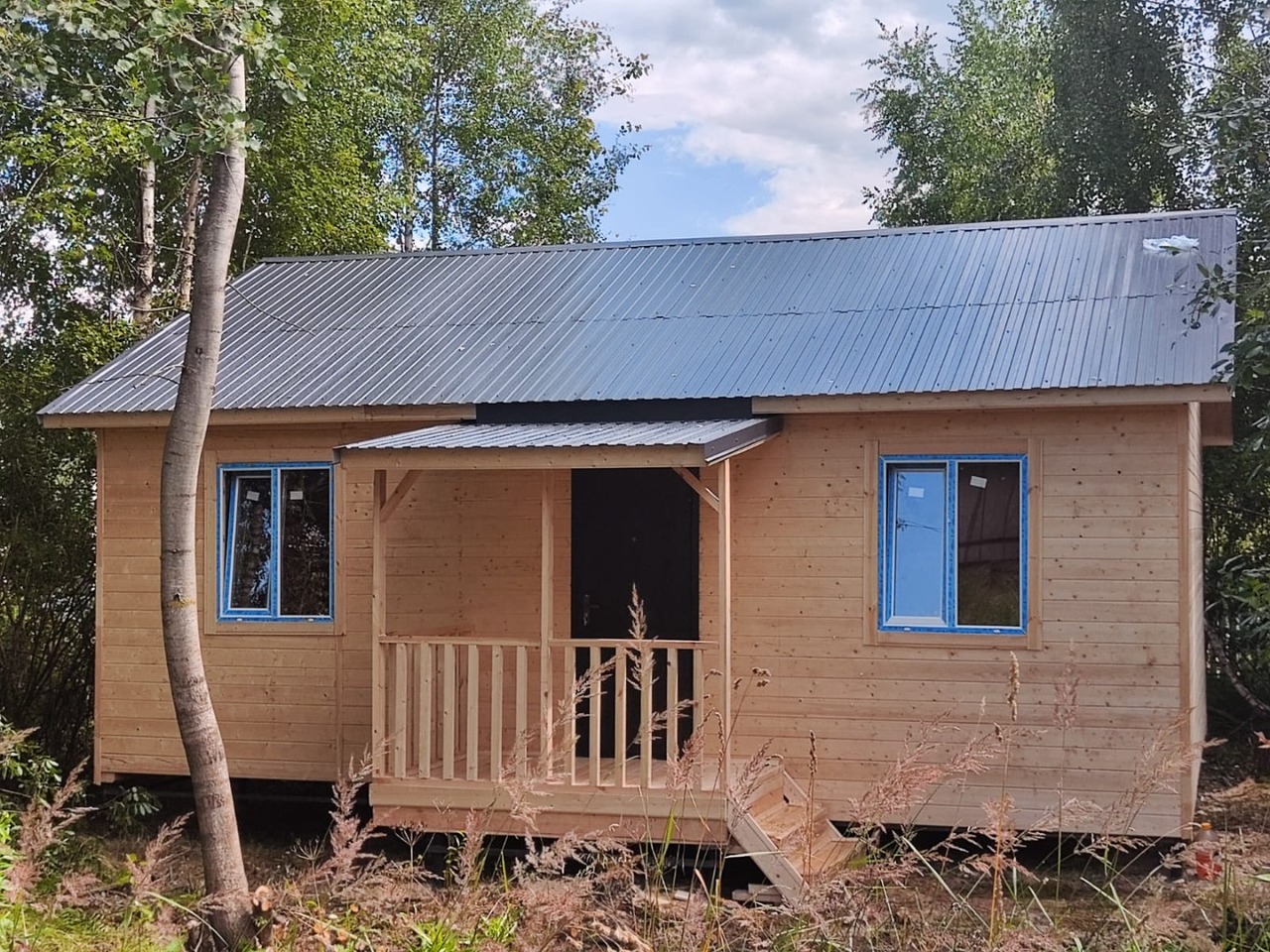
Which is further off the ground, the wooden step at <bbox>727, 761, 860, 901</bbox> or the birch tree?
the birch tree

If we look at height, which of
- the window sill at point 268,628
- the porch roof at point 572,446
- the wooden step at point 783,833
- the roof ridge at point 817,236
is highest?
the roof ridge at point 817,236

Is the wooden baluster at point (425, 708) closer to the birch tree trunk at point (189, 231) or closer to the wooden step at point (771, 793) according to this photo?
the wooden step at point (771, 793)

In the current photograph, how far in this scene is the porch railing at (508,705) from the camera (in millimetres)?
7387

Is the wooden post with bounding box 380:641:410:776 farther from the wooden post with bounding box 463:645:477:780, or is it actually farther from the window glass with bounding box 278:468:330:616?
the window glass with bounding box 278:468:330:616

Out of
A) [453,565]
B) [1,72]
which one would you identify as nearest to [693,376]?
[453,565]

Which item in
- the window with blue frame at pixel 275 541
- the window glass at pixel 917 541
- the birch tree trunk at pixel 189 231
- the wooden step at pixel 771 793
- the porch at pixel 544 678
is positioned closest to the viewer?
the porch at pixel 544 678

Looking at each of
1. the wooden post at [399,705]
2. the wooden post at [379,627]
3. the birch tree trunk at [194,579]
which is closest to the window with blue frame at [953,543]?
the wooden post at [399,705]

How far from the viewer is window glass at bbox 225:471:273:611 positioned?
30.4 ft

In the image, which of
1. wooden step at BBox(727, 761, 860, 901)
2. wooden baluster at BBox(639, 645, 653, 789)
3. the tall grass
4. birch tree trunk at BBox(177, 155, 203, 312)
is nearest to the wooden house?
wooden step at BBox(727, 761, 860, 901)

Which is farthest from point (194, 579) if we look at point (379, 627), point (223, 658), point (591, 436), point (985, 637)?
point (985, 637)

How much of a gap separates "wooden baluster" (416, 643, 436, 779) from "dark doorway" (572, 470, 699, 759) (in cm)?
130

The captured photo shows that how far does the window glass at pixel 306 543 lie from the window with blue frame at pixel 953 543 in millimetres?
3949

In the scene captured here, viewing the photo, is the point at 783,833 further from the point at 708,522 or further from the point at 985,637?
the point at 708,522

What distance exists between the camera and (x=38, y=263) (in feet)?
44.9
